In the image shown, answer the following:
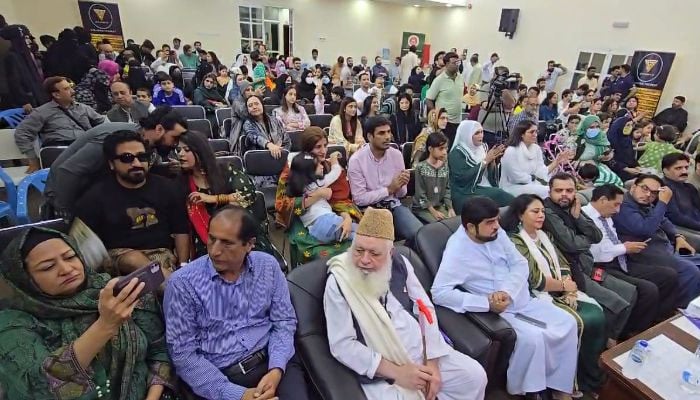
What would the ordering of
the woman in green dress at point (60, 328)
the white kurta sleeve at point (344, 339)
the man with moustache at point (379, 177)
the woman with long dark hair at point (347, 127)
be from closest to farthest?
the woman in green dress at point (60, 328)
the white kurta sleeve at point (344, 339)
the man with moustache at point (379, 177)
the woman with long dark hair at point (347, 127)

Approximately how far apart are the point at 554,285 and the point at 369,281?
1.26 m

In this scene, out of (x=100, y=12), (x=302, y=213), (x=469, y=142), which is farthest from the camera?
(x=100, y=12)

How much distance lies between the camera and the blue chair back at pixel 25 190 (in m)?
2.52

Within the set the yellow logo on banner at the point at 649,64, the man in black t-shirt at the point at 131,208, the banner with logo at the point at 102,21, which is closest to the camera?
the man in black t-shirt at the point at 131,208

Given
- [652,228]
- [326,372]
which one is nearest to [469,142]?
[652,228]

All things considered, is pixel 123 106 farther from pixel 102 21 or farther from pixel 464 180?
pixel 102 21

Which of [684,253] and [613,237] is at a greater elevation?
[613,237]

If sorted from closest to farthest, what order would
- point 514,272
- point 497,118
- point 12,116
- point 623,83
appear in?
point 514,272 < point 12,116 < point 497,118 < point 623,83

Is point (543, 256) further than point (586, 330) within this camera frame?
Yes

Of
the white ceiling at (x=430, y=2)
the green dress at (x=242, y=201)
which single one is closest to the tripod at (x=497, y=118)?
the green dress at (x=242, y=201)

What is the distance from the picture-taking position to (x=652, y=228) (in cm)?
269

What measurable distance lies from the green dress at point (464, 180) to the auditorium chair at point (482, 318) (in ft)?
2.85

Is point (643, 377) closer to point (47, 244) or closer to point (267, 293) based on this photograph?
point (267, 293)

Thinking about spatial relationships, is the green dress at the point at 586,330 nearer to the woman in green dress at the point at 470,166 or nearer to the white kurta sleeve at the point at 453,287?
the white kurta sleeve at the point at 453,287
